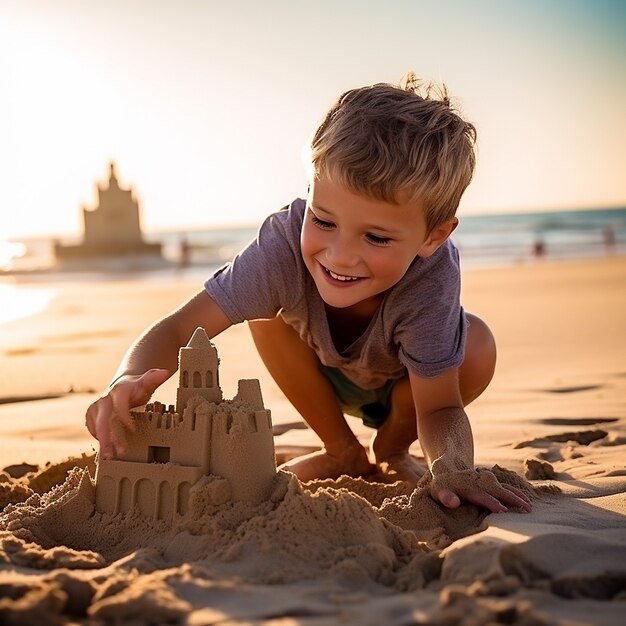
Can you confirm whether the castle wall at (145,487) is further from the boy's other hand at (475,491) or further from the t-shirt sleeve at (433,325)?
the t-shirt sleeve at (433,325)

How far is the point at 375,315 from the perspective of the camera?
3.24 metres

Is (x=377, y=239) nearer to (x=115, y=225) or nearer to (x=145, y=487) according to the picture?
(x=145, y=487)

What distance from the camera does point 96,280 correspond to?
1841cm

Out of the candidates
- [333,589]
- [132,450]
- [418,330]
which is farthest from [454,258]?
[333,589]

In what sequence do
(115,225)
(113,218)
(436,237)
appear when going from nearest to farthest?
(436,237), (115,225), (113,218)

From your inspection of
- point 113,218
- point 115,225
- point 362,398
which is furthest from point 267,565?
point 113,218

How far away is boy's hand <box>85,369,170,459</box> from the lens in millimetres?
2406

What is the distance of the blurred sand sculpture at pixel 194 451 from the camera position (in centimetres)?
230

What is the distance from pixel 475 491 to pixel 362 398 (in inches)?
52.3

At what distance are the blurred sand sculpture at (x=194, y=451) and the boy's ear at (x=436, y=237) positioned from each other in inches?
37.1

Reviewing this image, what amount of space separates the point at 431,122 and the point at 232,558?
5.46 ft

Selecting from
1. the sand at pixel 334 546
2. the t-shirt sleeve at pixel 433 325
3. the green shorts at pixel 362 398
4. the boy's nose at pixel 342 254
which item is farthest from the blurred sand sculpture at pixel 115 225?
the boy's nose at pixel 342 254

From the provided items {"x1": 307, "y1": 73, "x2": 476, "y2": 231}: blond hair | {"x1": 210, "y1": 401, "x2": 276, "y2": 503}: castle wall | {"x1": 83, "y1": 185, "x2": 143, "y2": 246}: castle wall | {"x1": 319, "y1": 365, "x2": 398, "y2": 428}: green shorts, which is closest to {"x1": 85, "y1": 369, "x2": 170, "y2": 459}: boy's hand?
{"x1": 210, "y1": 401, "x2": 276, "y2": 503}: castle wall

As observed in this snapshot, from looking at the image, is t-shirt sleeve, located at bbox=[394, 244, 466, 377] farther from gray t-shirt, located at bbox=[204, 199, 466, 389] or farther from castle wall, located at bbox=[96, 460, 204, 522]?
castle wall, located at bbox=[96, 460, 204, 522]
